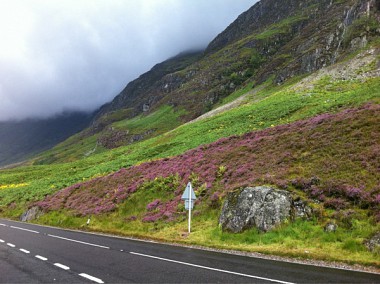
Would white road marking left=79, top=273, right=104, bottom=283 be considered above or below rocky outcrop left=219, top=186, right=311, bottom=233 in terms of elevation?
below

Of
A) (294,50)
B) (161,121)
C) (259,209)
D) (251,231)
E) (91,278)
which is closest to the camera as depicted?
(91,278)

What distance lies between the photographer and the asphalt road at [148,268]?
475 inches

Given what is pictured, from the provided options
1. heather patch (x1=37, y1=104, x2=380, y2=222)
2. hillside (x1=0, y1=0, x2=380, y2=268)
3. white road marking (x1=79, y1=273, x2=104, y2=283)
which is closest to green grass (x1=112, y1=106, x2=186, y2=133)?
hillside (x1=0, y1=0, x2=380, y2=268)

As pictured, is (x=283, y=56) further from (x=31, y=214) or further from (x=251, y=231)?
(x=251, y=231)

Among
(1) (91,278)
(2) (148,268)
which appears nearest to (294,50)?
(2) (148,268)

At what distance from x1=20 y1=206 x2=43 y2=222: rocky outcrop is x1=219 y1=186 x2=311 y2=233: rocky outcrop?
28.9 meters

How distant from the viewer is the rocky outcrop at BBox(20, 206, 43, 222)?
139ft

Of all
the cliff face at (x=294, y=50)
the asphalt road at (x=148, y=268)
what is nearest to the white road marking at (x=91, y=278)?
the asphalt road at (x=148, y=268)

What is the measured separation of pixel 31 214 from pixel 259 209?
109 ft

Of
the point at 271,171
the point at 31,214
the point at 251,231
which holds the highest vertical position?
the point at 271,171

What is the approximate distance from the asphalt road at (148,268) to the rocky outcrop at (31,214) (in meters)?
24.7

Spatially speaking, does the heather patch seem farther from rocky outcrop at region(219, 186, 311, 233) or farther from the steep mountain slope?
the steep mountain slope

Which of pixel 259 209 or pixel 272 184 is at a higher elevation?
pixel 272 184

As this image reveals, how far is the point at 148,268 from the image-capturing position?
1390cm
